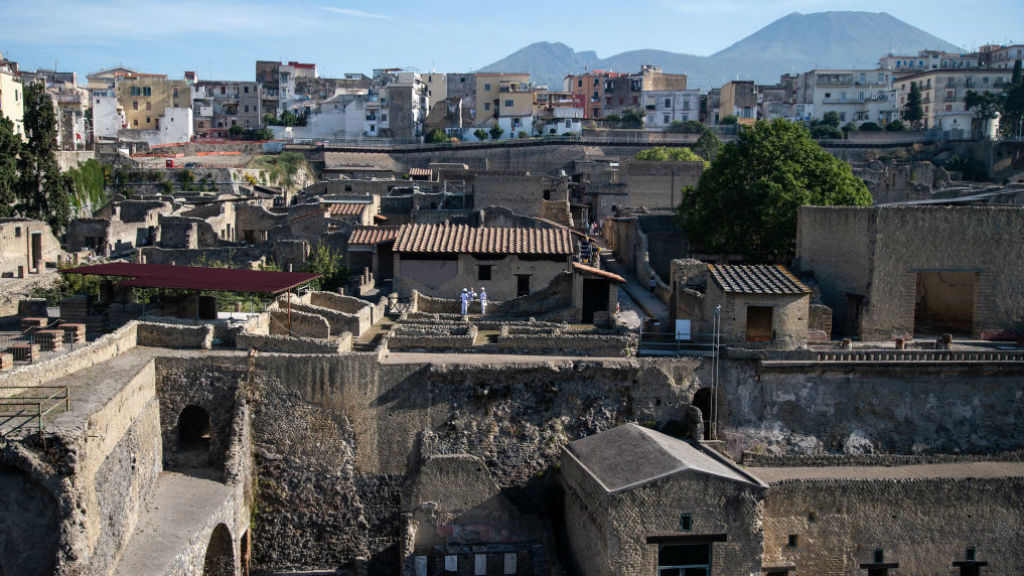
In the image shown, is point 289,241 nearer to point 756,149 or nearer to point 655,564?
point 756,149

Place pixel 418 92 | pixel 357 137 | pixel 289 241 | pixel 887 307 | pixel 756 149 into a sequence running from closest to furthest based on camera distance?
pixel 887 307 → pixel 756 149 → pixel 289 241 → pixel 357 137 → pixel 418 92

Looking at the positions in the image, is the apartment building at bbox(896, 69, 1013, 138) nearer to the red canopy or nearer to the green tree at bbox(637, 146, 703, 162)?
the green tree at bbox(637, 146, 703, 162)

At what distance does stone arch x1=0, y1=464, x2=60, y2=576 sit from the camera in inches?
579

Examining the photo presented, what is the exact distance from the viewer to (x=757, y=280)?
23.0 m

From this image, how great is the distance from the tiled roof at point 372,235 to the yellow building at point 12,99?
29.3 m

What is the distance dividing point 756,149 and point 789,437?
15.4 metres

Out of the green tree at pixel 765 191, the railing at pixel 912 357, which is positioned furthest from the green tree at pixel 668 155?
the railing at pixel 912 357

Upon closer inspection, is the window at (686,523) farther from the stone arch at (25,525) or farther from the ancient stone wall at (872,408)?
the stone arch at (25,525)

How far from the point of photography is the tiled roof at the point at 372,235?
3562 cm

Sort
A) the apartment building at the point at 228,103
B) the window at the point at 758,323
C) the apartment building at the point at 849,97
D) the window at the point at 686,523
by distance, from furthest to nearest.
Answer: the apartment building at the point at 228,103 < the apartment building at the point at 849,97 < the window at the point at 758,323 < the window at the point at 686,523

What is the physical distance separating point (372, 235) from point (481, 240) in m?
7.20

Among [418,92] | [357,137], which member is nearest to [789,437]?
[357,137]

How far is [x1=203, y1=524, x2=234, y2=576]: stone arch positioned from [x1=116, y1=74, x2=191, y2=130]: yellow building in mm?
82567

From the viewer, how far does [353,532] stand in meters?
20.9
